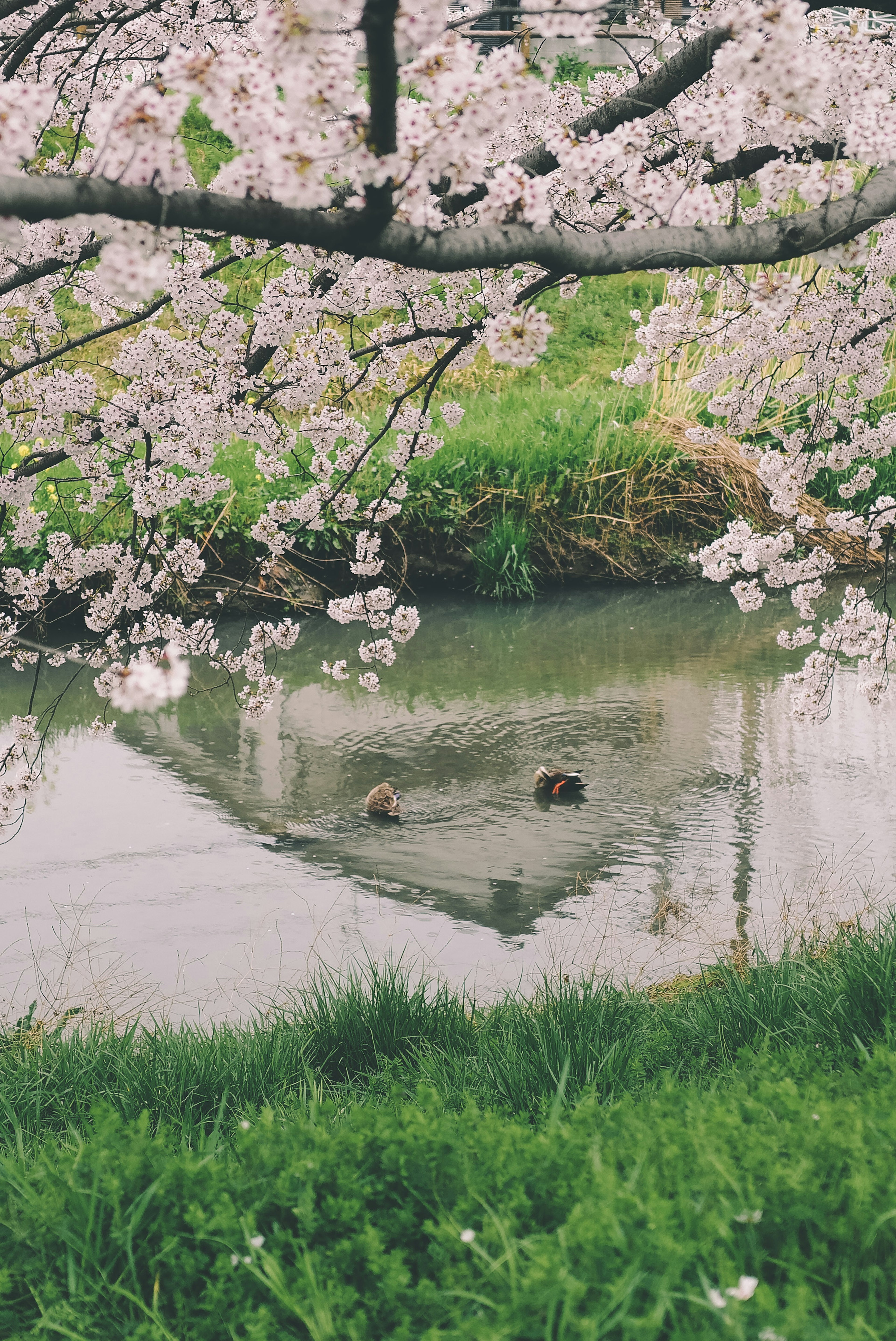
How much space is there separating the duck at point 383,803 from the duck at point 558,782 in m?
0.75

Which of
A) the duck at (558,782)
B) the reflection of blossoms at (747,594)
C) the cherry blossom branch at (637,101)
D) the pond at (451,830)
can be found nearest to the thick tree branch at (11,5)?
the cherry blossom branch at (637,101)

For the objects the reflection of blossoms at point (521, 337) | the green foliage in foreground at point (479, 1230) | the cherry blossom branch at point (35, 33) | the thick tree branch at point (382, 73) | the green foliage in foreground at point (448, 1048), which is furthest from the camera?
the cherry blossom branch at point (35, 33)

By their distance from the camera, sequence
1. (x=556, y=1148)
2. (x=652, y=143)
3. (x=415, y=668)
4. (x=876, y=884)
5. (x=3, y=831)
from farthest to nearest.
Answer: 1. (x=415, y=668)
2. (x=3, y=831)
3. (x=876, y=884)
4. (x=652, y=143)
5. (x=556, y=1148)

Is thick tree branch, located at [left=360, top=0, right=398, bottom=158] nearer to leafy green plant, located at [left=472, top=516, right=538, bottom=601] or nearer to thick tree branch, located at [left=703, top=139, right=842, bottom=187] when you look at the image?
thick tree branch, located at [left=703, top=139, right=842, bottom=187]

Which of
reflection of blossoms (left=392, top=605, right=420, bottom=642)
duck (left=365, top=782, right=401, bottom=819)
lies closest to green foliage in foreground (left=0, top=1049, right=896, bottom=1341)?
reflection of blossoms (left=392, top=605, right=420, bottom=642)

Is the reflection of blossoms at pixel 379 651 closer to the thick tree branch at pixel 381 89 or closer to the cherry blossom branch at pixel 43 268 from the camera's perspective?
the cherry blossom branch at pixel 43 268

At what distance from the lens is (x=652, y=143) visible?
3.50 meters

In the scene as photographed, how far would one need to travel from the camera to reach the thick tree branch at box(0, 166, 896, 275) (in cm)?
162

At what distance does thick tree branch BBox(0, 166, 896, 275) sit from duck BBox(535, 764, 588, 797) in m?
3.30

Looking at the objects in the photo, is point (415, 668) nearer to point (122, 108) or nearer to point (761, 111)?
point (761, 111)

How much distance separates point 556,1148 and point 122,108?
1.80 metres

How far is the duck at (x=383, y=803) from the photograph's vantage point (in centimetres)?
514

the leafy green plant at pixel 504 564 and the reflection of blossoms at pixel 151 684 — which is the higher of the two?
the leafy green plant at pixel 504 564

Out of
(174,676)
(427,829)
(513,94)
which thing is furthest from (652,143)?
(427,829)
